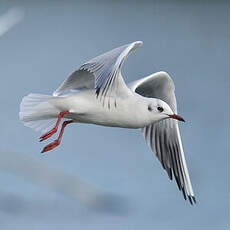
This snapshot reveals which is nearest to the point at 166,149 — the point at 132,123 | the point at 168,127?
the point at 168,127

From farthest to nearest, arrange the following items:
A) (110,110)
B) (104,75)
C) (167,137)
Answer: (167,137)
(110,110)
(104,75)

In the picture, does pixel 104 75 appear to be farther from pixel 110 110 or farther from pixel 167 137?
pixel 167 137

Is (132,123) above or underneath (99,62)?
underneath

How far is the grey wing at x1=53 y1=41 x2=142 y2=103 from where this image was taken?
63.2 inches

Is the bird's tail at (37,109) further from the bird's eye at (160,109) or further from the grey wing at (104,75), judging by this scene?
the bird's eye at (160,109)

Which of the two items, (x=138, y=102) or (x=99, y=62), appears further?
(x=138, y=102)

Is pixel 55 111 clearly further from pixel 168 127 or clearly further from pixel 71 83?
pixel 168 127

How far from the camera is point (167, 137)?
2244 millimetres

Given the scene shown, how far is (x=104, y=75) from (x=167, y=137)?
690mm

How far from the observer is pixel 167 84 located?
2.23 metres

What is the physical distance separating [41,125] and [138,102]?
38cm

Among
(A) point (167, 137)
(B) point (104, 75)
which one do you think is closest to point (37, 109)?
(B) point (104, 75)

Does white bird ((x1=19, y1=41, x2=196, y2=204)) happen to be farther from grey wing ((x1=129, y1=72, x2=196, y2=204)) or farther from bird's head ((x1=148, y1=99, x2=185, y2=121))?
grey wing ((x1=129, y1=72, x2=196, y2=204))

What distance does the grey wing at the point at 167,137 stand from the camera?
2.20m
